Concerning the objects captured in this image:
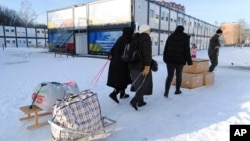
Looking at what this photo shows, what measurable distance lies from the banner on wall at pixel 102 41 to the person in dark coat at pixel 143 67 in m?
12.8

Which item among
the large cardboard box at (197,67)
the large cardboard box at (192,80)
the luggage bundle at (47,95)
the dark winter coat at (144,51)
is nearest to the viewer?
the luggage bundle at (47,95)

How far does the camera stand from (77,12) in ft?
64.5

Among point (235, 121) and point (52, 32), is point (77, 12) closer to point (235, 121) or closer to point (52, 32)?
point (52, 32)

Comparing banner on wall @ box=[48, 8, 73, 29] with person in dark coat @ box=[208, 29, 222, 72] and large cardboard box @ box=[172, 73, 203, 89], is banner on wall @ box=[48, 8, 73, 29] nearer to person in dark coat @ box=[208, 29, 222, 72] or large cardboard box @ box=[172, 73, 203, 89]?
person in dark coat @ box=[208, 29, 222, 72]

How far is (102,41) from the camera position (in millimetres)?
17719

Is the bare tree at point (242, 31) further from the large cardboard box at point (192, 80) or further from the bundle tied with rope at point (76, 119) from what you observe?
the bundle tied with rope at point (76, 119)

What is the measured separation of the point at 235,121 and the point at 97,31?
1573cm

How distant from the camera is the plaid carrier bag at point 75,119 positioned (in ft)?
8.35

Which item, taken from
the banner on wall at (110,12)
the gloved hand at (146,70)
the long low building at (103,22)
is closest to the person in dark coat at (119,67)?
the gloved hand at (146,70)

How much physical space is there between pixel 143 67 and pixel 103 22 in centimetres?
1431

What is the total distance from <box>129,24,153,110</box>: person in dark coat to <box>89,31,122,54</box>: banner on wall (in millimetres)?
12788

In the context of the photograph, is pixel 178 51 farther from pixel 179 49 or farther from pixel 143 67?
pixel 143 67

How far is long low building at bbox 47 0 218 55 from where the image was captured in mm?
15977

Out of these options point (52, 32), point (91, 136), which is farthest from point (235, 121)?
point (52, 32)
